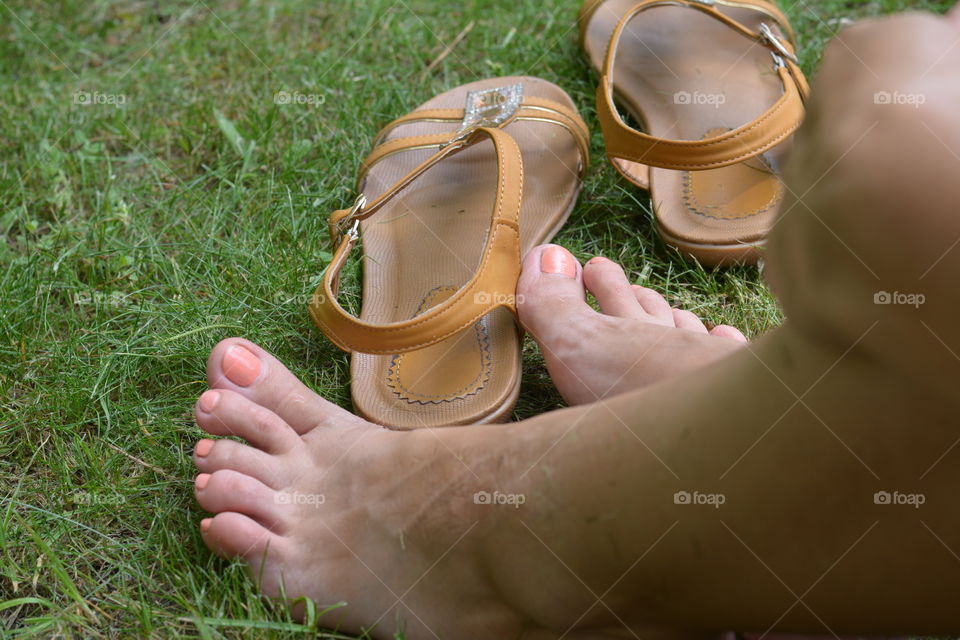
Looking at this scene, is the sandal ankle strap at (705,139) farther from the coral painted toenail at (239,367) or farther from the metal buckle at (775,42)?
the coral painted toenail at (239,367)

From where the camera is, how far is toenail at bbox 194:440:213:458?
44.0 inches

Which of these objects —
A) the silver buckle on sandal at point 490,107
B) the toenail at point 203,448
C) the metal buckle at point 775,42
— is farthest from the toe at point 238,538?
the metal buckle at point 775,42

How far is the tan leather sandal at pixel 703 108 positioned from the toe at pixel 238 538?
0.80 m

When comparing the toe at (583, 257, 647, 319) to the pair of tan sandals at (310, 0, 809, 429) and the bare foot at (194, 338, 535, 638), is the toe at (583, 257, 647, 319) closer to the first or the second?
the pair of tan sandals at (310, 0, 809, 429)

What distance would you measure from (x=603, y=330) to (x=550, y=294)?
4.4 inches

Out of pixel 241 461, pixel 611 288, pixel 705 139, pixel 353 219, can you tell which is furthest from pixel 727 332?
pixel 241 461

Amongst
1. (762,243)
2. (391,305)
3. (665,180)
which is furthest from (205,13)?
(762,243)

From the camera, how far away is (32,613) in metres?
1.04

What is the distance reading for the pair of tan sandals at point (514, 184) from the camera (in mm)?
1232

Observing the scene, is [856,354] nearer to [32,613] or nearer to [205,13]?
[32,613]

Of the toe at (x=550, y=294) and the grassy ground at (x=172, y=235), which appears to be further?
the toe at (x=550, y=294)

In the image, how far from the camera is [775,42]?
5.21 ft

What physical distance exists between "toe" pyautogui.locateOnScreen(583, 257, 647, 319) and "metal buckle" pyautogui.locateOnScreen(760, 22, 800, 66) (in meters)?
0.53

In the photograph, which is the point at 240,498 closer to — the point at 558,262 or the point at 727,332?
the point at 558,262
